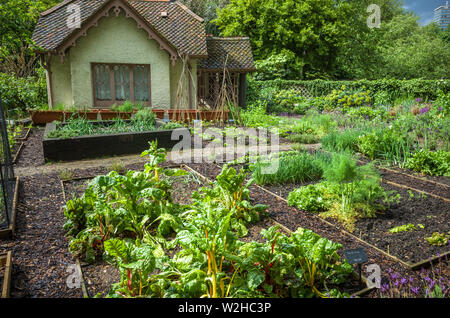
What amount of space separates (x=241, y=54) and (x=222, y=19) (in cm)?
950

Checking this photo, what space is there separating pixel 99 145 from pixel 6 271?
451 centimetres

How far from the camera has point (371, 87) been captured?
16.5 metres

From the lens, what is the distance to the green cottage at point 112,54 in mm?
11750

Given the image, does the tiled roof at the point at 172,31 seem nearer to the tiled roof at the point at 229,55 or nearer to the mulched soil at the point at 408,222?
the tiled roof at the point at 229,55

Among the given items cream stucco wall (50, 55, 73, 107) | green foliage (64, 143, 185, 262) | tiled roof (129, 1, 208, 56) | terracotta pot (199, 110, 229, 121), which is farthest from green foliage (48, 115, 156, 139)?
tiled roof (129, 1, 208, 56)

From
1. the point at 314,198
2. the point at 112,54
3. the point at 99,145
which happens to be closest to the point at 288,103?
the point at 112,54

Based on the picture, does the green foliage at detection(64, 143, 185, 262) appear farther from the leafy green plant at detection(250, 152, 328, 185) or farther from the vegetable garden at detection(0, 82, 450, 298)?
the leafy green plant at detection(250, 152, 328, 185)

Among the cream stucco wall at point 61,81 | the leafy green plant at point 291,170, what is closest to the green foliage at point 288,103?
the cream stucco wall at point 61,81

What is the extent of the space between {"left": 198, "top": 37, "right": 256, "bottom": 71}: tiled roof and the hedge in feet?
7.53

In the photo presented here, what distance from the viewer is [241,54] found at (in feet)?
49.9

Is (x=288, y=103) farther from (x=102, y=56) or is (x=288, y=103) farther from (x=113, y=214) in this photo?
(x=113, y=214)
